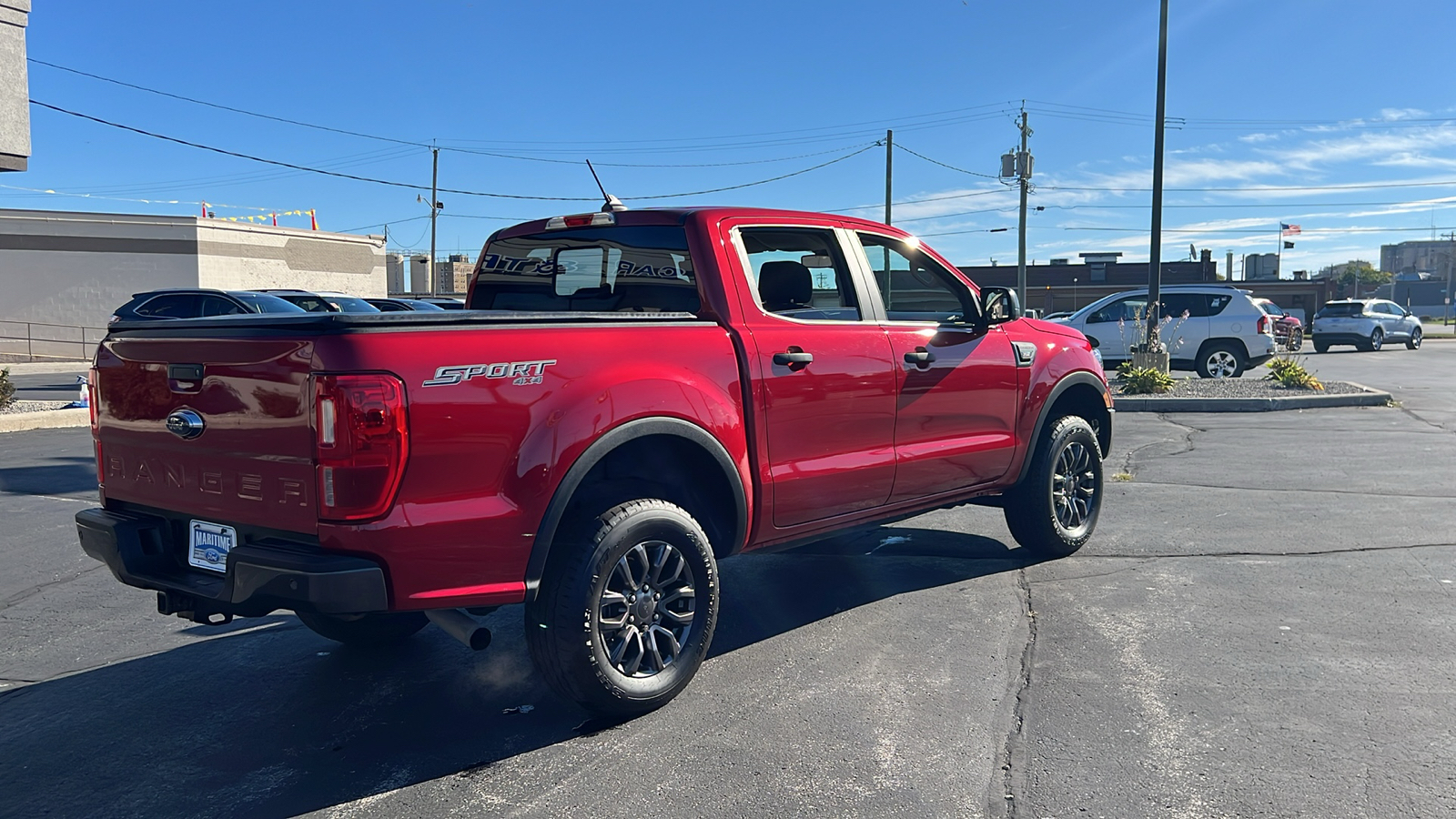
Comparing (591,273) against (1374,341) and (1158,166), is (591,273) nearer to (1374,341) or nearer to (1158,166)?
(1158,166)

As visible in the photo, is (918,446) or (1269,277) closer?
(918,446)

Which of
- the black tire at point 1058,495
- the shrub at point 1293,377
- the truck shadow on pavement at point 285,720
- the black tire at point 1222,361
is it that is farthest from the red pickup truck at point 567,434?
the black tire at point 1222,361

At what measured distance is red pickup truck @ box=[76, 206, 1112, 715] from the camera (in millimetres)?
3248

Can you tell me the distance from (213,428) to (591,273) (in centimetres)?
188

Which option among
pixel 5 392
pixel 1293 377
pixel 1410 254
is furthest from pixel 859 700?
pixel 1410 254

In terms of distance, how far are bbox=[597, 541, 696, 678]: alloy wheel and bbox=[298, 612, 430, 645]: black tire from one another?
1.31 m

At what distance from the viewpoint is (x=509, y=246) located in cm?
516

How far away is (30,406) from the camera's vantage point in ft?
48.9

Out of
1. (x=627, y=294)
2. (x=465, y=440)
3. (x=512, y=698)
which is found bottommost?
(x=512, y=698)

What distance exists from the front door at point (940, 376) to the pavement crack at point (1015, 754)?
102cm

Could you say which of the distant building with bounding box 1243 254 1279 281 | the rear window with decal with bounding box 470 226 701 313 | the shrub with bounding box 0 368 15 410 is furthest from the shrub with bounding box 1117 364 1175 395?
the distant building with bounding box 1243 254 1279 281

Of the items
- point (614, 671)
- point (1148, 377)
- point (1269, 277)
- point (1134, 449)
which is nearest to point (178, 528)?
point (614, 671)

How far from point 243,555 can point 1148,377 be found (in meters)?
14.3

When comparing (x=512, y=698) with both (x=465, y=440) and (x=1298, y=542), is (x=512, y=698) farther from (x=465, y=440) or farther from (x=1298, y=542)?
(x=1298, y=542)
